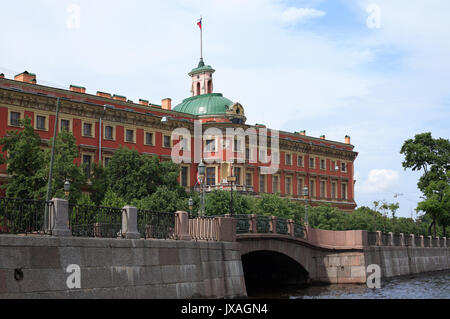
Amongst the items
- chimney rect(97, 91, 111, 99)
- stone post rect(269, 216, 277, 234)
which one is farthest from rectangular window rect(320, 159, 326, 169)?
stone post rect(269, 216, 277, 234)

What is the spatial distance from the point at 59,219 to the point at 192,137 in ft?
144

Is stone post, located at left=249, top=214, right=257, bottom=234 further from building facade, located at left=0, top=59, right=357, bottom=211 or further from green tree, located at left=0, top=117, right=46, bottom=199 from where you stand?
building facade, located at left=0, top=59, right=357, bottom=211

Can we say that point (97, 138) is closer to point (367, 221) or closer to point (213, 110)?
point (213, 110)

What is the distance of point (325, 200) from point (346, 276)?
138 feet

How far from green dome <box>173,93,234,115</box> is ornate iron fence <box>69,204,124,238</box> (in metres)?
45.1

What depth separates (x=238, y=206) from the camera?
46562mm

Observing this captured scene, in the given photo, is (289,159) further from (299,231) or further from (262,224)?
(262,224)

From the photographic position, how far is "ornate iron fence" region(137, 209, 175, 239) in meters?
20.0

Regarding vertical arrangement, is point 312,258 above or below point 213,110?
below

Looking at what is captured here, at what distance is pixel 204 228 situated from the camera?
75.2 feet

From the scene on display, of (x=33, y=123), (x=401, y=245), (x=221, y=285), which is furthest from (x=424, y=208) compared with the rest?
(x=221, y=285)

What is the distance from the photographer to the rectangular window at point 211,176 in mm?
61812

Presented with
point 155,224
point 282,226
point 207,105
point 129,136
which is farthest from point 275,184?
point 155,224

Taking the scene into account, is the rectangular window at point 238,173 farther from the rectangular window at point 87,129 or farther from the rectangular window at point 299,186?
the rectangular window at point 87,129
